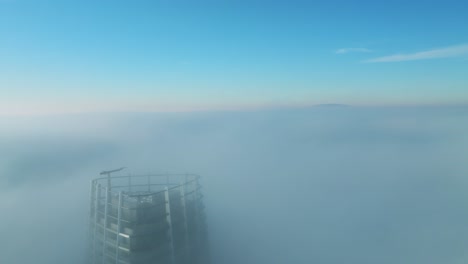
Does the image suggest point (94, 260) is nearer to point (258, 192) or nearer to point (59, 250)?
Result: point (59, 250)

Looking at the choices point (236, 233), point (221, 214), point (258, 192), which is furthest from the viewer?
point (258, 192)

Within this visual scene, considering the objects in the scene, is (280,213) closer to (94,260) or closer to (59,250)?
(59,250)

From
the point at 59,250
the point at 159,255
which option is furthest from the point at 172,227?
the point at 59,250

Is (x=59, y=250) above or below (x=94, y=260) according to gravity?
below

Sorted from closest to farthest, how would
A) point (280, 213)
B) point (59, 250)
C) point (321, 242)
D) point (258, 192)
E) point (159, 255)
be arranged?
point (159, 255), point (59, 250), point (321, 242), point (280, 213), point (258, 192)

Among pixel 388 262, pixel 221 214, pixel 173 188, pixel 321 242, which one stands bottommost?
pixel 388 262

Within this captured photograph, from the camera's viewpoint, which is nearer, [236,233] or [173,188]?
[173,188]
